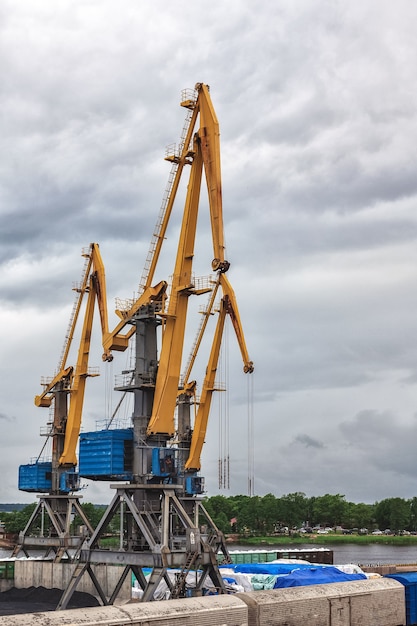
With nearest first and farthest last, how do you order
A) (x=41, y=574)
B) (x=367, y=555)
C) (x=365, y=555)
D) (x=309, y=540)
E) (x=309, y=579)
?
(x=309, y=579) < (x=41, y=574) < (x=365, y=555) < (x=367, y=555) < (x=309, y=540)

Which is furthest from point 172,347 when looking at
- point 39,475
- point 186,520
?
point 39,475

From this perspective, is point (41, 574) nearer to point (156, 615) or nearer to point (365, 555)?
point (156, 615)

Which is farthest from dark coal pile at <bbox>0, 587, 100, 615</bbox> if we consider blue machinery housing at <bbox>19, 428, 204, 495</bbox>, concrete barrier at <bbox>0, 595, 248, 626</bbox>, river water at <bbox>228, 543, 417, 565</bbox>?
river water at <bbox>228, 543, 417, 565</bbox>

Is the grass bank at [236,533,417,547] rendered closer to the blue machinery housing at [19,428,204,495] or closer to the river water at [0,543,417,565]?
the river water at [0,543,417,565]

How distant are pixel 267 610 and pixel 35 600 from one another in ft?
99.5

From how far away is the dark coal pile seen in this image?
134ft

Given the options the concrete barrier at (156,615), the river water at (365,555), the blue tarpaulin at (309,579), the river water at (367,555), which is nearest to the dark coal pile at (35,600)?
the blue tarpaulin at (309,579)

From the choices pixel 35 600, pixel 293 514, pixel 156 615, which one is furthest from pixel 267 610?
pixel 293 514

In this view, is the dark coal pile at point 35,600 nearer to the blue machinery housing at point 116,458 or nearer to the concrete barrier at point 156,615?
the blue machinery housing at point 116,458

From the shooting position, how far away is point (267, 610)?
19672 millimetres

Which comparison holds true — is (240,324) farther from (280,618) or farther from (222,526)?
(222,526)

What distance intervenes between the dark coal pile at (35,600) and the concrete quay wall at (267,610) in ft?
71.1

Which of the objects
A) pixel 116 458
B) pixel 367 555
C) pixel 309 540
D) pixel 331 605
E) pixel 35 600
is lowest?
pixel 309 540

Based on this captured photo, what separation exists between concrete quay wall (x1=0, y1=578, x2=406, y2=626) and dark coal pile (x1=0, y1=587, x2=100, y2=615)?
71.1 feet
